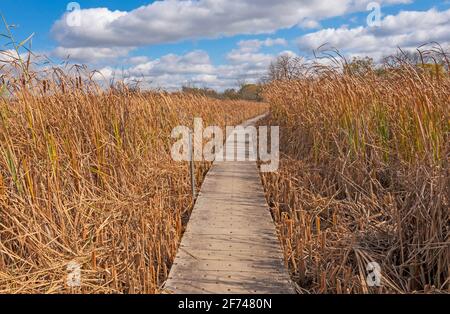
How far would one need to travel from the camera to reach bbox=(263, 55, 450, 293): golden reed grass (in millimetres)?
2209

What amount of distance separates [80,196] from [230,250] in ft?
5.07

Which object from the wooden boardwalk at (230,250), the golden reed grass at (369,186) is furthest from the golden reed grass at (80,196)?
the golden reed grass at (369,186)

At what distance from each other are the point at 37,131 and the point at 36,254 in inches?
48.9

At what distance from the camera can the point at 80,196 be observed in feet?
9.63

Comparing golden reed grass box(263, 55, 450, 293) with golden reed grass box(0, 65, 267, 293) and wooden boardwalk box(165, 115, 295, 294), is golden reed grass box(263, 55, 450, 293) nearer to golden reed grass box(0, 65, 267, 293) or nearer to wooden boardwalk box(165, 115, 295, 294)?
wooden boardwalk box(165, 115, 295, 294)

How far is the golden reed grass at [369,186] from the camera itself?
2.21 meters

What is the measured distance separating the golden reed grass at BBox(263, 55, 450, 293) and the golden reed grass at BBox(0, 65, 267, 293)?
1.31 meters

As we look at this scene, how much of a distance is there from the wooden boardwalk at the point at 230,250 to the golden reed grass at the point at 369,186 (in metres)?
0.20

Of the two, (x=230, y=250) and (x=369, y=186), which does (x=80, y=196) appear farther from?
(x=369, y=186)

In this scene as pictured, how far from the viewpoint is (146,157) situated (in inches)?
179

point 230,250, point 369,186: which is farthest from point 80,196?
point 369,186

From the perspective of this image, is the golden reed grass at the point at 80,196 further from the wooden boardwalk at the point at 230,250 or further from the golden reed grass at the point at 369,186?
the golden reed grass at the point at 369,186
